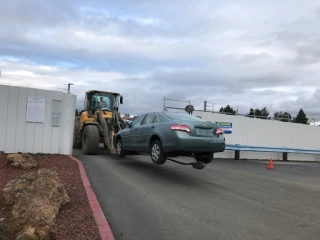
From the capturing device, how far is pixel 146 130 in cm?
988

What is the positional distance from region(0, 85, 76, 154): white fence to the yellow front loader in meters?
1.25

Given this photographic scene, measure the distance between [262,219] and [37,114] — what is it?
8.68m

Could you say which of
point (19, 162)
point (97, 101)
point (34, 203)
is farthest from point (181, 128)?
point (97, 101)

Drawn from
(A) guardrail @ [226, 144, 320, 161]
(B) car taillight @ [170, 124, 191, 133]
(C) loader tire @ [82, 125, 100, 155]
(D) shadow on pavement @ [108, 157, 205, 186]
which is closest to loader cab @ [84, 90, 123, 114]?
(C) loader tire @ [82, 125, 100, 155]

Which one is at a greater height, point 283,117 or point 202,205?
point 283,117

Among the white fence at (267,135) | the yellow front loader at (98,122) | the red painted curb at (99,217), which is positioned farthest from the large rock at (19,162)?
the white fence at (267,135)

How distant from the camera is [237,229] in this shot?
5.21 metres

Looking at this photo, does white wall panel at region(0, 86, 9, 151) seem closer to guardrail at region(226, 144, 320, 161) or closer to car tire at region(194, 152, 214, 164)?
car tire at region(194, 152, 214, 164)

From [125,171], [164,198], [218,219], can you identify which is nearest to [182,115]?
[125,171]

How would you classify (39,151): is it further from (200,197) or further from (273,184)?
(273,184)

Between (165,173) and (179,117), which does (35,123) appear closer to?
(165,173)

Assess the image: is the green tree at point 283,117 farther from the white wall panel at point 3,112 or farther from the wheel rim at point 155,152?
the white wall panel at point 3,112

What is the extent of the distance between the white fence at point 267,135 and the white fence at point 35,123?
7662mm

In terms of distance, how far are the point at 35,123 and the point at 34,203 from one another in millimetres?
7446
